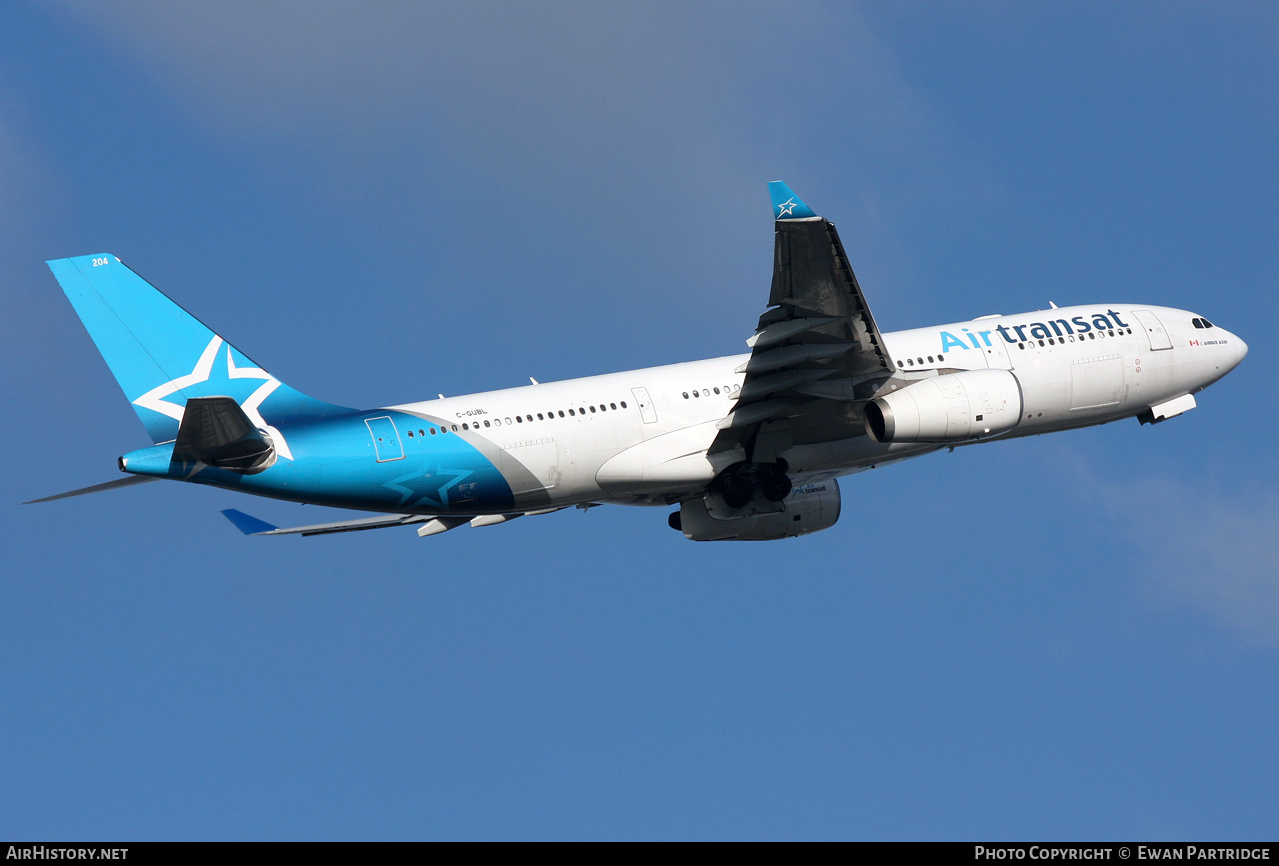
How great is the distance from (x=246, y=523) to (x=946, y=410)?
16.3m

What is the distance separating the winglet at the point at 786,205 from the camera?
27359 mm

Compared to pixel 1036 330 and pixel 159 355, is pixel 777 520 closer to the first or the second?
pixel 1036 330

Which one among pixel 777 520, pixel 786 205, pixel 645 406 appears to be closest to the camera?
pixel 786 205

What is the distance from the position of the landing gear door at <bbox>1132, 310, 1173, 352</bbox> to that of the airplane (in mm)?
1116

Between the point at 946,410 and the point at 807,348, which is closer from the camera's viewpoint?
the point at 807,348

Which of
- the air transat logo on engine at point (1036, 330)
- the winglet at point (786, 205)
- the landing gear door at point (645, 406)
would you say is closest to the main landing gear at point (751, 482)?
the landing gear door at point (645, 406)

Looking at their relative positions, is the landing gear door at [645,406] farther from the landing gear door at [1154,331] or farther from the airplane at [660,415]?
the landing gear door at [1154,331]

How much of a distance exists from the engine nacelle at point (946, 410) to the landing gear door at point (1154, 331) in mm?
7324

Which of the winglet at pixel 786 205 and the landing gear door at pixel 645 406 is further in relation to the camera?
the landing gear door at pixel 645 406

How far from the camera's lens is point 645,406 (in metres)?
33.3

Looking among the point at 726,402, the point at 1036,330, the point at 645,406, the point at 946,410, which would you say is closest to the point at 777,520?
the point at 726,402

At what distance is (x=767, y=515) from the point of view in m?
37.0
